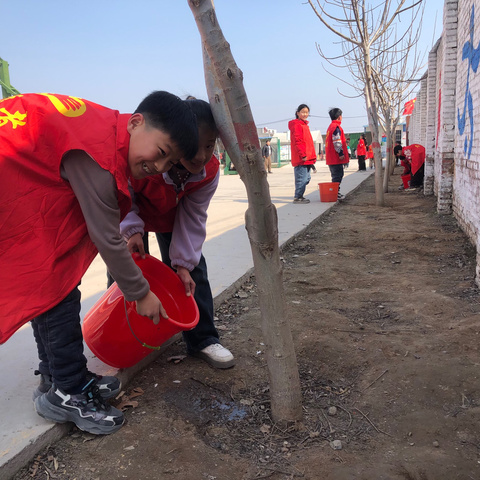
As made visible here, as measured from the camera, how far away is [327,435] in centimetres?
187

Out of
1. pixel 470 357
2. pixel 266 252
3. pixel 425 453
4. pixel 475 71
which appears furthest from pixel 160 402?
pixel 475 71

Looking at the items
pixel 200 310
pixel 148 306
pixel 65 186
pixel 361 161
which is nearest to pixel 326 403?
pixel 200 310

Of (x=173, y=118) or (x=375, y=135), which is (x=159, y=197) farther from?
(x=375, y=135)

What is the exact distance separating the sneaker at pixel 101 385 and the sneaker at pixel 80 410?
0.10 meters

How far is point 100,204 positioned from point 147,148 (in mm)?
257

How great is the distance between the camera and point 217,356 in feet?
7.79

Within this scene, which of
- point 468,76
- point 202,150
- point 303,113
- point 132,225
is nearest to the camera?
point 202,150

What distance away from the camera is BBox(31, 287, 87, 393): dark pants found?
1.72 m

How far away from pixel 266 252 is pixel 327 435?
0.82 meters

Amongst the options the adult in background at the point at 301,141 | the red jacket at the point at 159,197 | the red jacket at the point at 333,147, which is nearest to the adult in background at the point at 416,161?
the red jacket at the point at 333,147

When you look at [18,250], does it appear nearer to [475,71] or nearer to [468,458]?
[468,458]

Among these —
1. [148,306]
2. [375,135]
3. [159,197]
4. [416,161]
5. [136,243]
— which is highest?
[159,197]

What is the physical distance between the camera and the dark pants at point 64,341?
67.6 inches

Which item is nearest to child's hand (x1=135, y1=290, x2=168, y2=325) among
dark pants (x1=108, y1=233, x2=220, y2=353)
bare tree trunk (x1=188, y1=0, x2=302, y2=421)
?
bare tree trunk (x1=188, y1=0, x2=302, y2=421)
